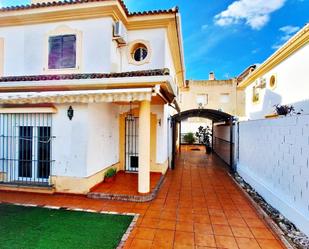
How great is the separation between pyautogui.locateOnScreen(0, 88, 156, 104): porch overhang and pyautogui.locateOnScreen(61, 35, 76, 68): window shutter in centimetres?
544

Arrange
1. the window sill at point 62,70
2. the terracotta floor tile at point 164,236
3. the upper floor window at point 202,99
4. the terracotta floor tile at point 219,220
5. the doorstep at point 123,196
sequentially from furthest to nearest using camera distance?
the upper floor window at point 202,99
the window sill at point 62,70
the doorstep at point 123,196
the terracotta floor tile at point 219,220
the terracotta floor tile at point 164,236

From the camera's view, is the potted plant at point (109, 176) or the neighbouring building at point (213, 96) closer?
the potted plant at point (109, 176)

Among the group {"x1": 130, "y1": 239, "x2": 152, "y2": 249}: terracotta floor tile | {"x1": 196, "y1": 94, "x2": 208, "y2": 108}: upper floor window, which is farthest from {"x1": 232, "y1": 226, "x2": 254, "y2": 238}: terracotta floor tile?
{"x1": 196, "y1": 94, "x2": 208, "y2": 108}: upper floor window

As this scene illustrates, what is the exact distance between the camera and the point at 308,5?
23125 mm

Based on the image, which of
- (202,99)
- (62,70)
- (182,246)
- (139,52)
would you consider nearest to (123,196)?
(182,246)

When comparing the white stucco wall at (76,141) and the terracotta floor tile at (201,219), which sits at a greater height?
the white stucco wall at (76,141)

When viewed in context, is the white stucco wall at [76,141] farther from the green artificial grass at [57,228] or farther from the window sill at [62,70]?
the window sill at [62,70]

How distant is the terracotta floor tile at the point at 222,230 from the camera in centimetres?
930

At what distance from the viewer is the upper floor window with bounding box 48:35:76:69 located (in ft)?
58.7

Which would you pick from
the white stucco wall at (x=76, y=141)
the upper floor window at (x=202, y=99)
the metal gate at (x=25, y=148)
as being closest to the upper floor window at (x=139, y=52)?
the white stucco wall at (x=76, y=141)

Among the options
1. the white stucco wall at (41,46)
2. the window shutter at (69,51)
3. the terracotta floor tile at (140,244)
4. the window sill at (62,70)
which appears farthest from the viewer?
the window shutter at (69,51)

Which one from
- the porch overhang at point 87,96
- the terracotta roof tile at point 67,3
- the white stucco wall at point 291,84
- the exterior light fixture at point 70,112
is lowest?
the exterior light fixture at point 70,112

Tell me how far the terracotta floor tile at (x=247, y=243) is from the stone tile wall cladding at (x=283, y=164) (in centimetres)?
223

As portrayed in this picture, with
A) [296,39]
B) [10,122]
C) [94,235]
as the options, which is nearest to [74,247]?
[94,235]
